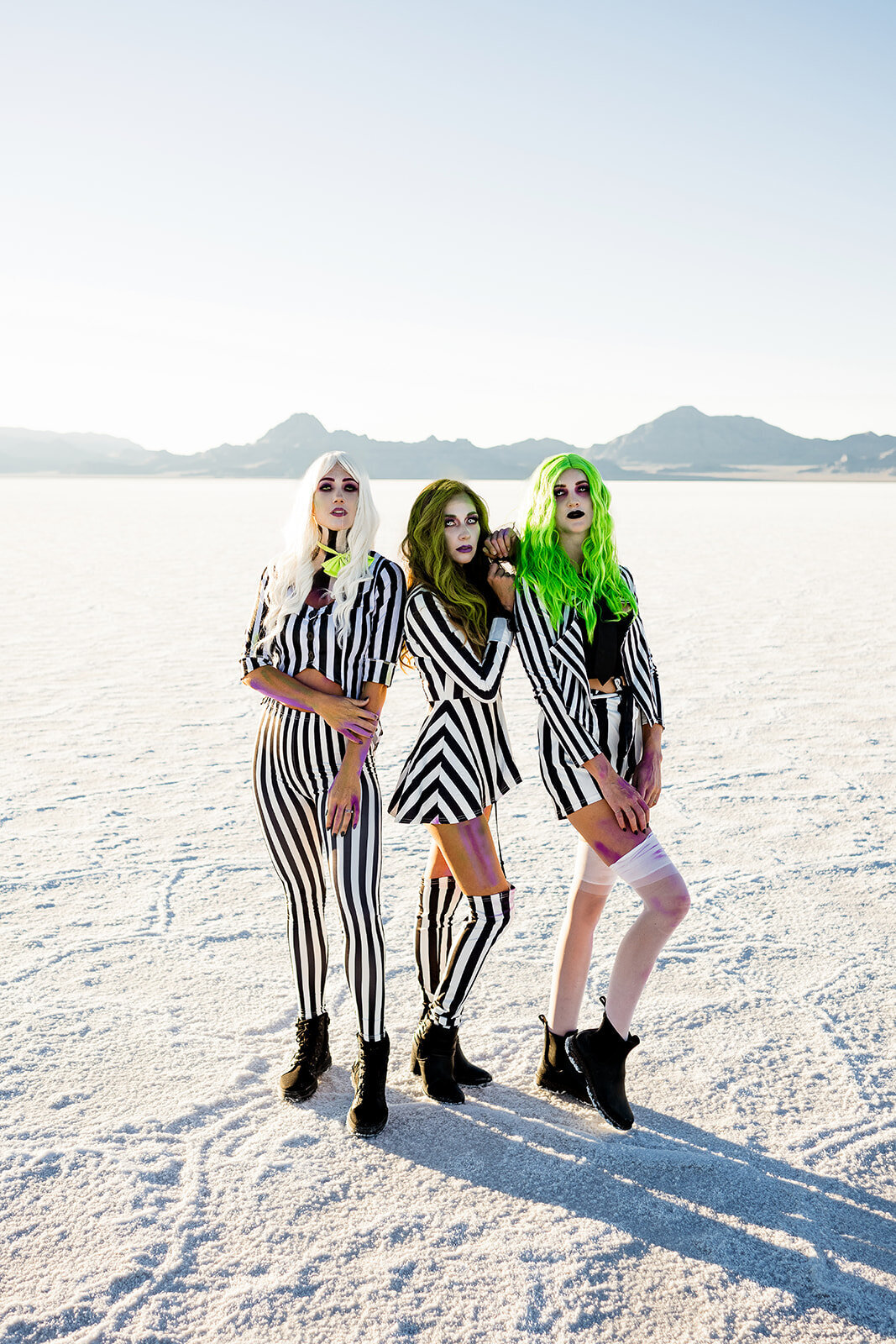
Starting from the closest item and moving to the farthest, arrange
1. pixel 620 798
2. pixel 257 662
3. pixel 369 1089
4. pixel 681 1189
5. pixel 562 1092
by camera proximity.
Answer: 1. pixel 681 1189
2. pixel 620 798
3. pixel 369 1089
4. pixel 257 662
5. pixel 562 1092

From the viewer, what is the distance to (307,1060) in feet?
9.30

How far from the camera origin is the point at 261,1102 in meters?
2.80

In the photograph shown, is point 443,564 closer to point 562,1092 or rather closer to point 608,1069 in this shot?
point 608,1069

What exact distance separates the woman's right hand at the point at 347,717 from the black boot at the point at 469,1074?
0.98 metres

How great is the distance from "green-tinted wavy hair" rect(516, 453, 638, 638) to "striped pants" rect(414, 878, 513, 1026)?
→ 80 cm

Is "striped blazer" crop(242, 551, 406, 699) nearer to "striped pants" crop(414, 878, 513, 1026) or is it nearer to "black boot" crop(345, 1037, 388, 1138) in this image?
"striped pants" crop(414, 878, 513, 1026)

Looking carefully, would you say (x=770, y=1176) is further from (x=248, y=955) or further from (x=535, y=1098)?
(x=248, y=955)

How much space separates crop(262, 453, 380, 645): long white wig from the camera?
274cm

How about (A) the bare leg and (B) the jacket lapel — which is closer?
(A) the bare leg

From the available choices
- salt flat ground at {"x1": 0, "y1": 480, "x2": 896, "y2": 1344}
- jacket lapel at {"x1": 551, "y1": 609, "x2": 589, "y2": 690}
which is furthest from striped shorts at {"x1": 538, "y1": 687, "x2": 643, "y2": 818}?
salt flat ground at {"x1": 0, "y1": 480, "x2": 896, "y2": 1344}

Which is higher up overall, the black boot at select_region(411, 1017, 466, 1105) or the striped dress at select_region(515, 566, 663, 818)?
the striped dress at select_region(515, 566, 663, 818)

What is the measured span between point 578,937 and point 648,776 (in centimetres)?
51

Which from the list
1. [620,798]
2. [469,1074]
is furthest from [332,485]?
[469,1074]

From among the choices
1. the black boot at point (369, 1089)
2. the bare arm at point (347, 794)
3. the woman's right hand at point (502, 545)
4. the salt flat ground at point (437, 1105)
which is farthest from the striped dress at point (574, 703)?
the salt flat ground at point (437, 1105)
